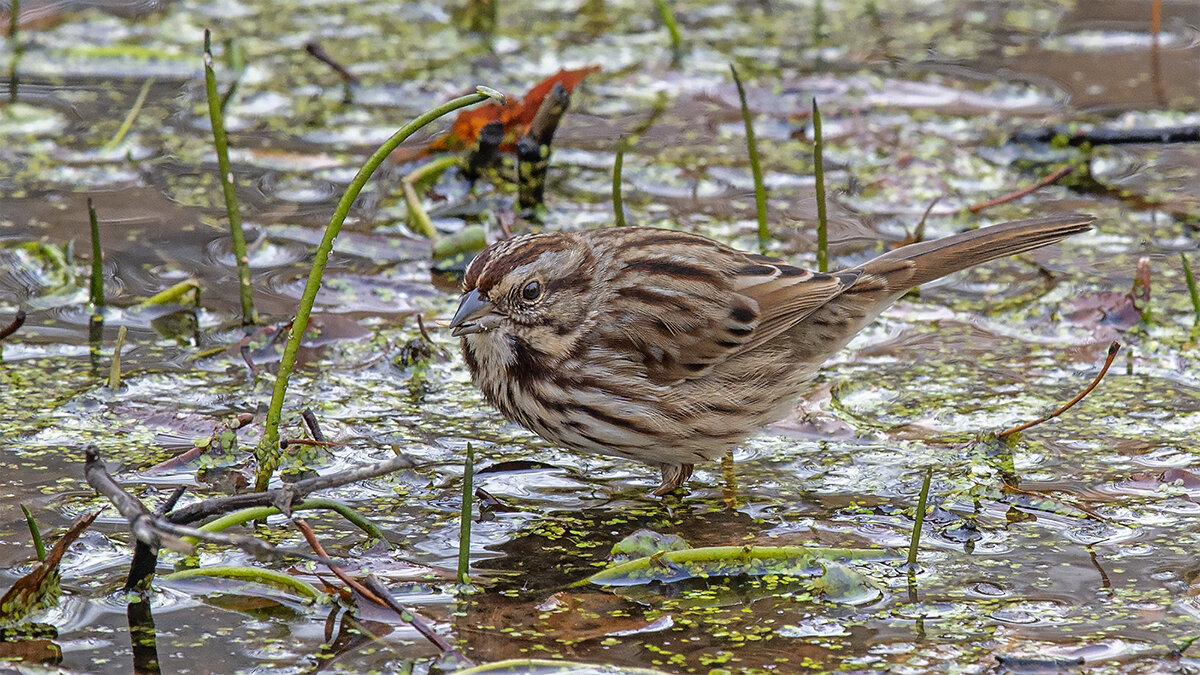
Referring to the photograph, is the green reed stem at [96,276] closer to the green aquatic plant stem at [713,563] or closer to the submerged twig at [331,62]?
the submerged twig at [331,62]

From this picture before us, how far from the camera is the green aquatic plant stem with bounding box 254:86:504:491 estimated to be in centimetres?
399

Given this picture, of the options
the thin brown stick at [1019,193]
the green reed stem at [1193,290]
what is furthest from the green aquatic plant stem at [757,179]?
the green reed stem at [1193,290]

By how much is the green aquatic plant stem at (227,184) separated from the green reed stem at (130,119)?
186 cm

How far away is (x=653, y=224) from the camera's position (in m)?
6.90

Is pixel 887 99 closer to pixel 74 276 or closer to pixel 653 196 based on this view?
pixel 653 196

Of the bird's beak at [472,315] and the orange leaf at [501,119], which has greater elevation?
the orange leaf at [501,119]

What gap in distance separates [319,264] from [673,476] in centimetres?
154

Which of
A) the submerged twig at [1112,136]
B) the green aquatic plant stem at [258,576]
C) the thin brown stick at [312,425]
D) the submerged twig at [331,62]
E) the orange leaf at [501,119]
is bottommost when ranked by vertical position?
the green aquatic plant stem at [258,576]

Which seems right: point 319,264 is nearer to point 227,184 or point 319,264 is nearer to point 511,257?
point 511,257

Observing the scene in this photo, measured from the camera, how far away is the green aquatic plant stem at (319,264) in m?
3.99

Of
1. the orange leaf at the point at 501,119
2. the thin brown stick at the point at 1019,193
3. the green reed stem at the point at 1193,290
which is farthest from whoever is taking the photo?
the orange leaf at the point at 501,119

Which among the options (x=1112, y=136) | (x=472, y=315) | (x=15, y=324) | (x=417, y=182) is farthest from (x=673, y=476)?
(x=1112, y=136)

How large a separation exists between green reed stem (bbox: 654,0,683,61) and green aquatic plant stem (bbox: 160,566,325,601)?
5.12 m

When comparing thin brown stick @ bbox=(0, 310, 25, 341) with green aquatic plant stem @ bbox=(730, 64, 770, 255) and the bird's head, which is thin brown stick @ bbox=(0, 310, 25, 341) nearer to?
the bird's head
